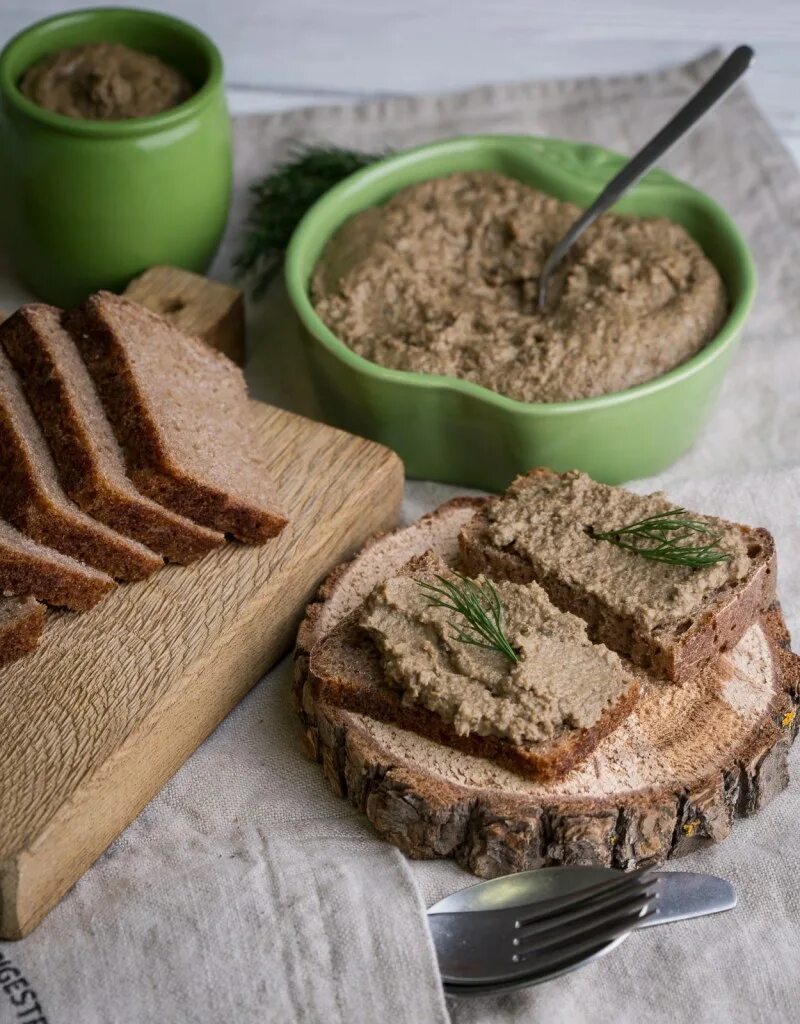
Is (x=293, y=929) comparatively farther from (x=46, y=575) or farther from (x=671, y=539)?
(x=671, y=539)

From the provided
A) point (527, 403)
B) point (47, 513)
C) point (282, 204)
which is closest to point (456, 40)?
point (282, 204)

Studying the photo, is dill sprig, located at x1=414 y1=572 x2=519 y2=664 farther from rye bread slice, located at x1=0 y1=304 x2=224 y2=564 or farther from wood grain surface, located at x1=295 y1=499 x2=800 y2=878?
rye bread slice, located at x1=0 y1=304 x2=224 y2=564

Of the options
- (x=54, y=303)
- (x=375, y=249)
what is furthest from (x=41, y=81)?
(x=375, y=249)

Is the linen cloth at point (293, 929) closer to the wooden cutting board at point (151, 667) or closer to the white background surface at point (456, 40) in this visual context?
the wooden cutting board at point (151, 667)

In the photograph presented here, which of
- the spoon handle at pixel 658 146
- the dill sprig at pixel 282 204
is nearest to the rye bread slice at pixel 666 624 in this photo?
the spoon handle at pixel 658 146

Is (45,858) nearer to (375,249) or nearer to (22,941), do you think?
(22,941)
